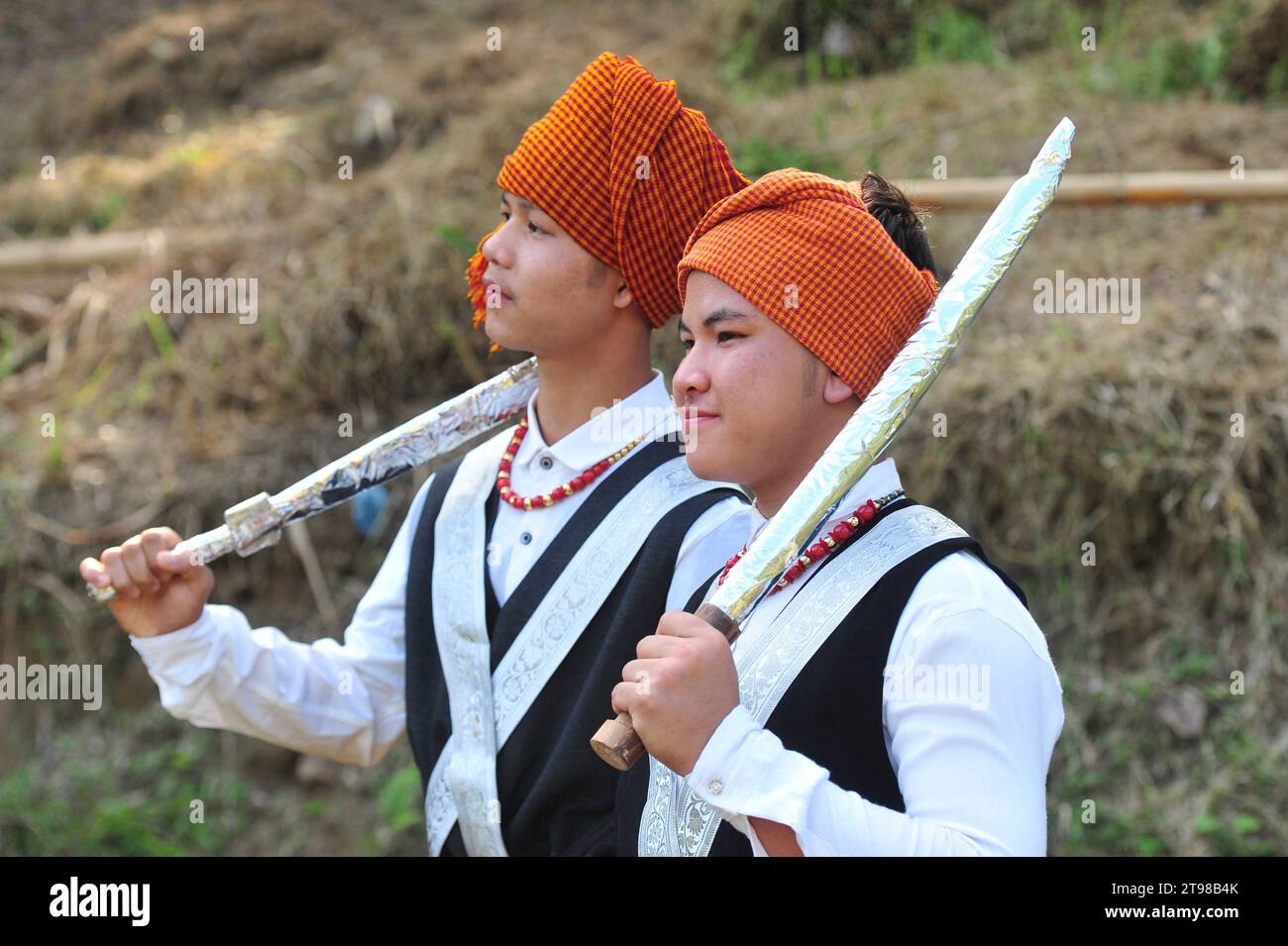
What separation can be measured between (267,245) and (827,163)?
2308mm

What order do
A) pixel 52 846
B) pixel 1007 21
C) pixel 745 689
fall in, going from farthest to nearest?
pixel 1007 21 → pixel 52 846 → pixel 745 689

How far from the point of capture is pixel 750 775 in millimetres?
1739

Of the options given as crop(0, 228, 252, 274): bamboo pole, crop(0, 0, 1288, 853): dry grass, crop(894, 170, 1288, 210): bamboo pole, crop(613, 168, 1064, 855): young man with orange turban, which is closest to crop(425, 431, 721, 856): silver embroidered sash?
crop(613, 168, 1064, 855): young man with orange turban

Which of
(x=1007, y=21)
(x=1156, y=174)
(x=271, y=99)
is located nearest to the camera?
(x=1156, y=174)

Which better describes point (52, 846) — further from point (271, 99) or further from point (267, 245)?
point (271, 99)

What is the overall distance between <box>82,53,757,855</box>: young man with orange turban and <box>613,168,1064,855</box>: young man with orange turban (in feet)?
0.85

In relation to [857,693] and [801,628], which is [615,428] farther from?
[857,693]

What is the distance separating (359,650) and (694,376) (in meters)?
1.02

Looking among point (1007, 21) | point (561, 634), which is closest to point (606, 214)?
point (561, 634)

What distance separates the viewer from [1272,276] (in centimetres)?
493

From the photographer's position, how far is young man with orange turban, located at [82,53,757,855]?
2389mm

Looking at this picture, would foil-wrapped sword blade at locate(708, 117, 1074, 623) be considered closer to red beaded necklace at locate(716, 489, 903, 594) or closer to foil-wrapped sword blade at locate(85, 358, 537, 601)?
red beaded necklace at locate(716, 489, 903, 594)

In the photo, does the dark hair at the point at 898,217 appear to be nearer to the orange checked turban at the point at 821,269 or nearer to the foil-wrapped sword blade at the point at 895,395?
the orange checked turban at the point at 821,269

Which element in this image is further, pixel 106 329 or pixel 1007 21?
pixel 1007 21
